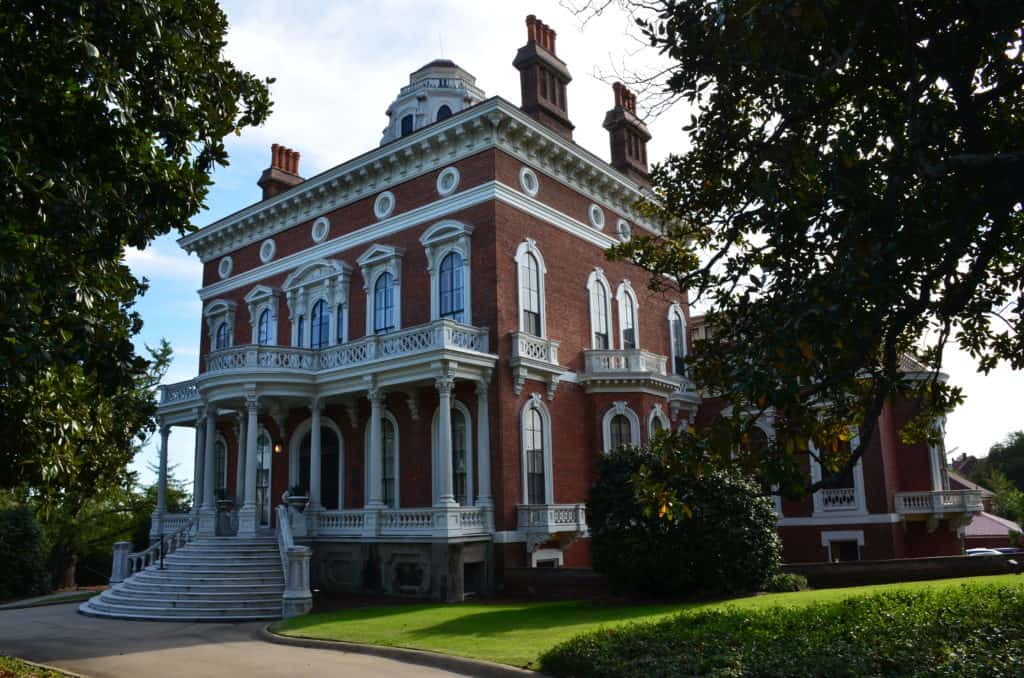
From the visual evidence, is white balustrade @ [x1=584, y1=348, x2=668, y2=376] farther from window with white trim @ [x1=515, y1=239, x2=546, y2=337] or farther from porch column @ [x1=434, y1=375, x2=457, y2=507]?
porch column @ [x1=434, y1=375, x2=457, y2=507]

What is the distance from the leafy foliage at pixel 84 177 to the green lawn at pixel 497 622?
5.74 m

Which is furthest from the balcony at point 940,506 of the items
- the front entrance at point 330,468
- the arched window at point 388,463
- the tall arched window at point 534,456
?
the front entrance at point 330,468

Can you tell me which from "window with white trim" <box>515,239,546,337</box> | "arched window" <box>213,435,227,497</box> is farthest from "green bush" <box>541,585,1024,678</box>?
"arched window" <box>213,435,227,497</box>

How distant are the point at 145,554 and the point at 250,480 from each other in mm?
4334

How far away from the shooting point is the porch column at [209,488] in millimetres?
23066

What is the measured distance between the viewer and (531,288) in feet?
78.2

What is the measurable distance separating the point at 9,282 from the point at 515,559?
1553 centimetres

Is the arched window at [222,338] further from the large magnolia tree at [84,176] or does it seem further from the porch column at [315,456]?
the large magnolia tree at [84,176]

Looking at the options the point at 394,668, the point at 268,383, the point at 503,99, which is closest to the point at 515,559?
the point at 268,383

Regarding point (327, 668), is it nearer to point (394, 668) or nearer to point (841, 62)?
point (394, 668)

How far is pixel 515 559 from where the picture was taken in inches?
832

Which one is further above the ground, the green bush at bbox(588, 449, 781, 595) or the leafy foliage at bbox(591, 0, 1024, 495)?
the leafy foliage at bbox(591, 0, 1024, 495)

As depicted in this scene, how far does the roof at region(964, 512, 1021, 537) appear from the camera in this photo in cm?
3821

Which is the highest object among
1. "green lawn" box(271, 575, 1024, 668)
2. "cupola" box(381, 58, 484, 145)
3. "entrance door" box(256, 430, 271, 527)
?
"cupola" box(381, 58, 484, 145)
